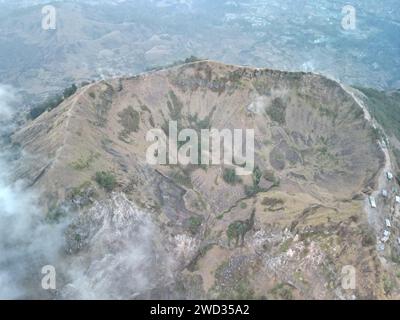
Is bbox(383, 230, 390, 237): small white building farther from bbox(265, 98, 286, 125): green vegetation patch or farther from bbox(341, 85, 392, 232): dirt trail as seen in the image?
bbox(265, 98, 286, 125): green vegetation patch

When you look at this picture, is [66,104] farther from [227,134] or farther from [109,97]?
[227,134]

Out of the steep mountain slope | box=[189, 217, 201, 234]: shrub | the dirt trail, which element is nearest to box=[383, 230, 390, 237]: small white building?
the dirt trail

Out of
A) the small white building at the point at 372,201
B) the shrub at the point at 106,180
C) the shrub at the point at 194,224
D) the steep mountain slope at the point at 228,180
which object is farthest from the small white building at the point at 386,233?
the shrub at the point at 106,180

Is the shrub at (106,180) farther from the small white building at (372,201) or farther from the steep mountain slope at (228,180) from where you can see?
the small white building at (372,201)

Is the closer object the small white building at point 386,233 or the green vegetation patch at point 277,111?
the small white building at point 386,233

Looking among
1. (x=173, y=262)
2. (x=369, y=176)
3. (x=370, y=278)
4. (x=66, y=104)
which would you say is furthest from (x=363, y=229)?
(x=66, y=104)

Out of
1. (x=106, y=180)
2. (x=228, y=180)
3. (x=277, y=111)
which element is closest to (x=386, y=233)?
(x=228, y=180)
